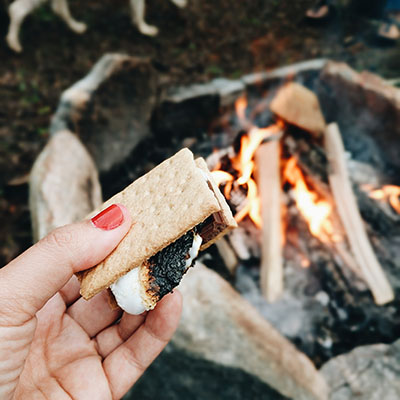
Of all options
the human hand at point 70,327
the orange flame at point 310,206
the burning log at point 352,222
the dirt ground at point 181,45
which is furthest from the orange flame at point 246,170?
the dirt ground at point 181,45

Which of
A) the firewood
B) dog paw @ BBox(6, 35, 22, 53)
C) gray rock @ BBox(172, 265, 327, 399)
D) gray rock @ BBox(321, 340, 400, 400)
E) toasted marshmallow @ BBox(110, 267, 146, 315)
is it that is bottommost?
gray rock @ BBox(321, 340, 400, 400)

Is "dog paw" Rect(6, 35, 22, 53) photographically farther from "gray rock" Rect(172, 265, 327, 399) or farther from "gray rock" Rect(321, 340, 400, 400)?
"gray rock" Rect(321, 340, 400, 400)

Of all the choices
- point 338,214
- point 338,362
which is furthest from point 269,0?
point 338,362

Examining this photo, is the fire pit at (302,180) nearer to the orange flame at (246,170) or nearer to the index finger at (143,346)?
the orange flame at (246,170)

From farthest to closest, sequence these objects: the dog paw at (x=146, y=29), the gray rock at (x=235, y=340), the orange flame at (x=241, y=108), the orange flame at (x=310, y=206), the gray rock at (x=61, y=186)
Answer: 1. the dog paw at (x=146, y=29)
2. the orange flame at (x=241, y=108)
3. the orange flame at (x=310, y=206)
4. the gray rock at (x=61, y=186)
5. the gray rock at (x=235, y=340)

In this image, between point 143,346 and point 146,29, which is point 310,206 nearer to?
point 143,346

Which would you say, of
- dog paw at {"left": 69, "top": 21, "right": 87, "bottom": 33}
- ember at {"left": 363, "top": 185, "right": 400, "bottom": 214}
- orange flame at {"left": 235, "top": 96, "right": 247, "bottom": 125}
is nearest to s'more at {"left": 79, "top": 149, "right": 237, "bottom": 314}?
orange flame at {"left": 235, "top": 96, "right": 247, "bottom": 125}

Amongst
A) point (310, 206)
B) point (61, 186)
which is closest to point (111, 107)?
point (61, 186)
